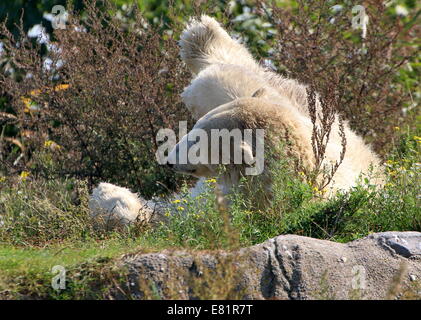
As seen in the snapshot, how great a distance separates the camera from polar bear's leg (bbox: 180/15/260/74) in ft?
27.2

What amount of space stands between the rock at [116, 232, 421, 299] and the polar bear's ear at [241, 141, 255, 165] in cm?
119

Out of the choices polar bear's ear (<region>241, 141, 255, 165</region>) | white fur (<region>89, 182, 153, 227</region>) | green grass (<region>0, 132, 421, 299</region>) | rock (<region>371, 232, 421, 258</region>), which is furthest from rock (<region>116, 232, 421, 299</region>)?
white fur (<region>89, 182, 153, 227</region>)

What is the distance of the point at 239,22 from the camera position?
414 inches

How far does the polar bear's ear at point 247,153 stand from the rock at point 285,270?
119 centimetres

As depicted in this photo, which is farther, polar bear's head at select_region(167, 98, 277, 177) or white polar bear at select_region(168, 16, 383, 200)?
white polar bear at select_region(168, 16, 383, 200)

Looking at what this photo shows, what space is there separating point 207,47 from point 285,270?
4.35 meters

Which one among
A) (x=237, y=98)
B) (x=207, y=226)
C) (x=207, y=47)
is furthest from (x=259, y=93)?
(x=207, y=47)

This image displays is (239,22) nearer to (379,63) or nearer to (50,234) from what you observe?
(379,63)

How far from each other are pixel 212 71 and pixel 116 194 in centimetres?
161

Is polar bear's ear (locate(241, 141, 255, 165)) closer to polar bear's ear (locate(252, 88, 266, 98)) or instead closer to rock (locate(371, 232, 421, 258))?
polar bear's ear (locate(252, 88, 266, 98))

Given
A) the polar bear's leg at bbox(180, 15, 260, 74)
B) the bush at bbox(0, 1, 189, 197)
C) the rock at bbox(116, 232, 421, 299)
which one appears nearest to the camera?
the rock at bbox(116, 232, 421, 299)

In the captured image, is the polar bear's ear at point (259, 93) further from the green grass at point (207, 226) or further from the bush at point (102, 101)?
the bush at point (102, 101)

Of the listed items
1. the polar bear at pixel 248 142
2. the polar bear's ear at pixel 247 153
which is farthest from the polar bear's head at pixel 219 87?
the polar bear's ear at pixel 247 153
